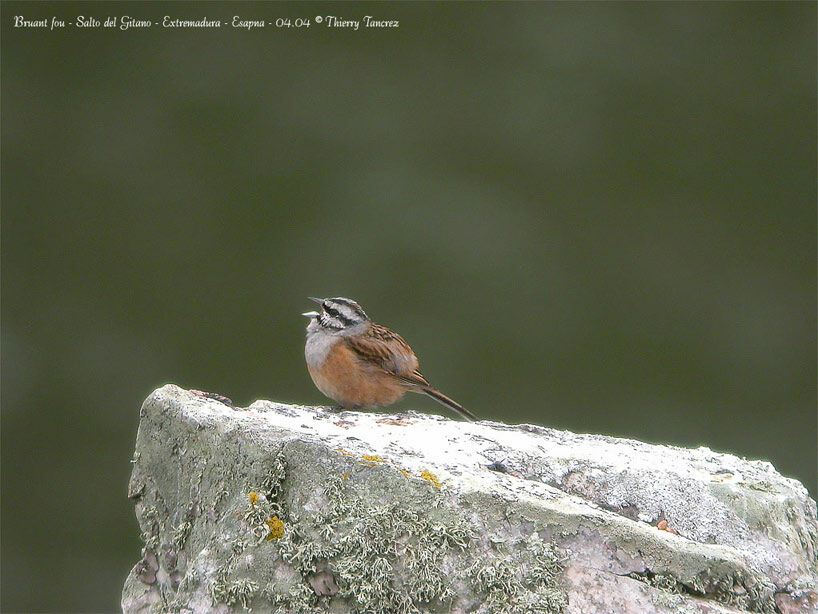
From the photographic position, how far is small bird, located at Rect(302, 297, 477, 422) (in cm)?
457

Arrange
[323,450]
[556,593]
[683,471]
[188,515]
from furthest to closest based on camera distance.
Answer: [683,471] → [188,515] → [323,450] → [556,593]

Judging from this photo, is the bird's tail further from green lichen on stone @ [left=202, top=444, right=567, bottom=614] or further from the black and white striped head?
green lichen on stone @ [left=202, top=444, right=567, bottom=614]

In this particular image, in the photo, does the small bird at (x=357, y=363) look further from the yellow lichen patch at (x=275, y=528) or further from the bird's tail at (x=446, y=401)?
the yellow lichen patch at (x=275, y=528)

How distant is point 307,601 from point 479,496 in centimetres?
48

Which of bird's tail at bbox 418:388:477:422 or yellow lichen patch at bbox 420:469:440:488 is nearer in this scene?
yellow lichen patch at bbox 420:469:440:488

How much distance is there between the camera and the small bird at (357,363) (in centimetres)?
457

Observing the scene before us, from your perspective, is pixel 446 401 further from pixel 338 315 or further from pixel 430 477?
pixel 430 477

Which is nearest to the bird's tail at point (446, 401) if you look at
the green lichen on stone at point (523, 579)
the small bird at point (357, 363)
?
the small bird at point (357, 363)

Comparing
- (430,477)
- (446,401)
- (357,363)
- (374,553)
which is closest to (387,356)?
(357,363)

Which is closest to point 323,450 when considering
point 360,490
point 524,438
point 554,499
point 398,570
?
point 360,490

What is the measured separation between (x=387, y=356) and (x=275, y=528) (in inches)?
87.7

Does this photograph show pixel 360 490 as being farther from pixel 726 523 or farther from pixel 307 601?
pixel 726 523

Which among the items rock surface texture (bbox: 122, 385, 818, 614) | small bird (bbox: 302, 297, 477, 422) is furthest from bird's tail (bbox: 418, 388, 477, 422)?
rock surface texture (bbox: 122, 385, 818, 614)

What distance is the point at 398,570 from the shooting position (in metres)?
2.43
